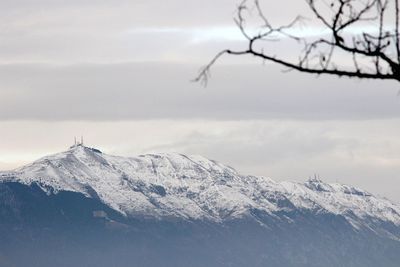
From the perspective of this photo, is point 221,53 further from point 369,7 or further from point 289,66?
point 369,7

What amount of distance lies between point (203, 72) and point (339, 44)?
1.29 meters

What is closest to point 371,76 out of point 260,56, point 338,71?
point 338,71

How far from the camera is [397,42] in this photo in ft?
38.5

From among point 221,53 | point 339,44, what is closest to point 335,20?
point 339,44

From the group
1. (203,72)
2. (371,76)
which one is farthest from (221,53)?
(371,76)

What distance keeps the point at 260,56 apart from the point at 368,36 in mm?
1066

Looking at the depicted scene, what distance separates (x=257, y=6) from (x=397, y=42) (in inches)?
54.7

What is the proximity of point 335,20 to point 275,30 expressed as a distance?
0.59 metres

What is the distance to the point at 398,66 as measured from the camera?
11.8 meters

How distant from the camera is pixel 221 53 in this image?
1171 cm

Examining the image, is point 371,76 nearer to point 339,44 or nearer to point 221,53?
point 339,44

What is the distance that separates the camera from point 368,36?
12281mm

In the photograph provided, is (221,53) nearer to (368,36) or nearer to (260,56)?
(260,56)

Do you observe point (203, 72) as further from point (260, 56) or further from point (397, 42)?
point (397, 42)
